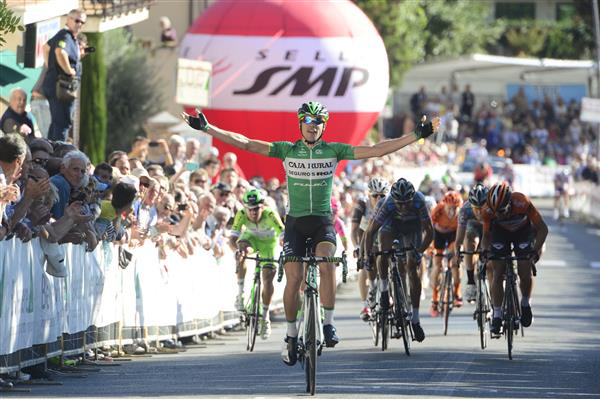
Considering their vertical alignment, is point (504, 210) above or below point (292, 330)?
above

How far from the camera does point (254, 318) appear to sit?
62.9 feet

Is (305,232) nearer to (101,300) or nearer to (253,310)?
(101,300)

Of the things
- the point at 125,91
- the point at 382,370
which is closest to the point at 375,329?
the point at 382,370

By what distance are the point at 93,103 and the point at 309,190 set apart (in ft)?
50.4

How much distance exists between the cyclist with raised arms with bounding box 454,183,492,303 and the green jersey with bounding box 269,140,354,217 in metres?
4.92

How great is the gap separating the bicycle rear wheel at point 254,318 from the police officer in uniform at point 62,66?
10.3 ft

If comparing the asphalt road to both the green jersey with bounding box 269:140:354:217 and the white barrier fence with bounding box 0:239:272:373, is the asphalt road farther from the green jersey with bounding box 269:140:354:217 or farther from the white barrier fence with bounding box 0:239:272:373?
the green jersey with bounding box 269:140:354:217

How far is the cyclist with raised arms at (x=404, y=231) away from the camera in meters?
18.8

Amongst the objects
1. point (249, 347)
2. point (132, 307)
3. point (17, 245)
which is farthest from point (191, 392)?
point (249, 347)

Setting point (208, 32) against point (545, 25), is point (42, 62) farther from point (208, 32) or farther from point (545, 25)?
point (545, 25)

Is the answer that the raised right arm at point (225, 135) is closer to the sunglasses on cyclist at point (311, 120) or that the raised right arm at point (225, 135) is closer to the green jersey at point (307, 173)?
the green jersey at point (307, 173)

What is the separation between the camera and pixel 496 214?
1842 centimetres

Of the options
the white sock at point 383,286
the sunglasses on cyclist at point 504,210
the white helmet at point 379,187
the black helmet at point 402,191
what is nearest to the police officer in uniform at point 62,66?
the white helmet at point 379,187

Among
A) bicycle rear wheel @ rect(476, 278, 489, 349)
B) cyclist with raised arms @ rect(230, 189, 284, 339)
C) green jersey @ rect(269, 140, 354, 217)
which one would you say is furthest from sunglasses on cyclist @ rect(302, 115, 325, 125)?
cyclist with raised arms @ rect(230, 189, 284, 339)
